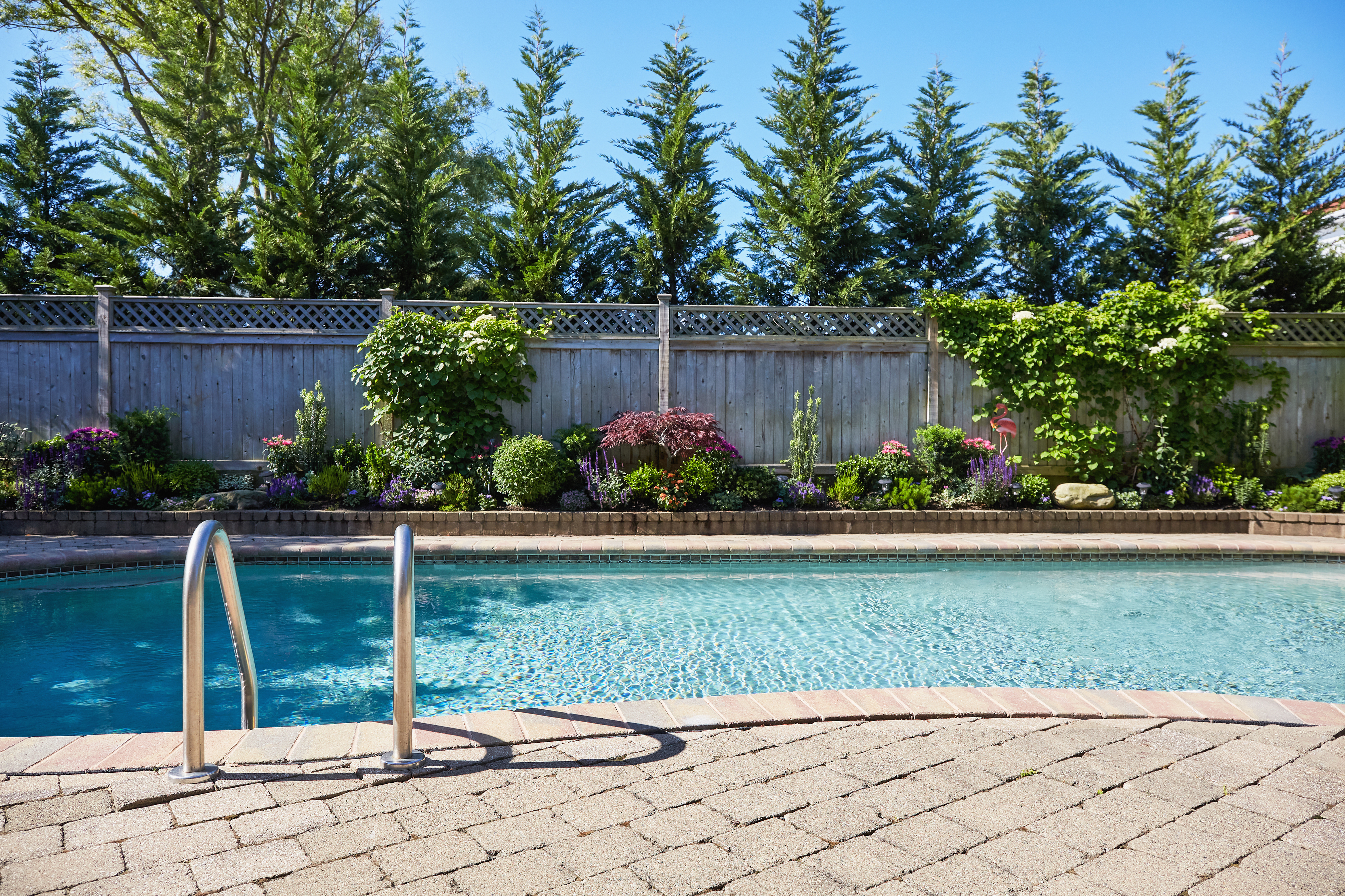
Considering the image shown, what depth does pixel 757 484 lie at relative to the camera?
801 centimetres

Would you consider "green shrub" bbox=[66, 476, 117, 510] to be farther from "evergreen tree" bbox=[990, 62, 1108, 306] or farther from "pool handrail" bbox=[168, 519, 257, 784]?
"evergreen tree" bbox=[990, 62, 1108, 306]

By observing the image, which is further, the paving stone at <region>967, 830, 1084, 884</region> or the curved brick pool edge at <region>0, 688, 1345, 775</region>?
the curved brick pool edge at <region>0, 688, 1345, 775</region>

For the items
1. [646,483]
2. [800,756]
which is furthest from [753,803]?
[646,483]

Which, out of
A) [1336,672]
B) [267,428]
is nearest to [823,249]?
[267,428]

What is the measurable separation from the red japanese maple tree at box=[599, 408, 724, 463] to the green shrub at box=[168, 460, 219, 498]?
386cm

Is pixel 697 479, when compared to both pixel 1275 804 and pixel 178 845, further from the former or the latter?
pixel 178 845

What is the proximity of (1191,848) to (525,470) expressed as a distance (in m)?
6.14

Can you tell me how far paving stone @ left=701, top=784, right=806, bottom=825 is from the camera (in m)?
2.23

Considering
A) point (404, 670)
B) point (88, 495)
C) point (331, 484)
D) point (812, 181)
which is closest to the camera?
point (404, 670)

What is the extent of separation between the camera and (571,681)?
13.4 feet

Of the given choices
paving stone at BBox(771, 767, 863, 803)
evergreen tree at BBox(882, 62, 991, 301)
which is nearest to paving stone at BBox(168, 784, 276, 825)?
paving stone at BBox(771, 767, 863, 803)

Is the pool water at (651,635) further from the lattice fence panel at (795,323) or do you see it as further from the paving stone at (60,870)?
the lattice fence panel at (795,323)

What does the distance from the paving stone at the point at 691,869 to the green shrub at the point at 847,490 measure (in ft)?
20.4

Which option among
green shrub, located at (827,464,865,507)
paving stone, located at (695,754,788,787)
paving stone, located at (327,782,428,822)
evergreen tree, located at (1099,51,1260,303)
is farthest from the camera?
evergreen tree, located at (1099,51,1260,303)
